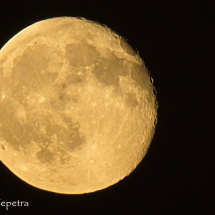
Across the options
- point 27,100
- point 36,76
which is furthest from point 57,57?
point 27,100

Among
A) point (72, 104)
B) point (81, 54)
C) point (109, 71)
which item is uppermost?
point (81, 54)

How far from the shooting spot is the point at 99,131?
4.59 meters

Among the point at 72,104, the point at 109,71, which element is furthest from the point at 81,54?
the point at 72,104

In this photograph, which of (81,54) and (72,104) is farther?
(81,54)

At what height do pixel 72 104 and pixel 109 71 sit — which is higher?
pixel 109 71

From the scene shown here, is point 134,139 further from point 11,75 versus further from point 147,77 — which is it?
point 11,75

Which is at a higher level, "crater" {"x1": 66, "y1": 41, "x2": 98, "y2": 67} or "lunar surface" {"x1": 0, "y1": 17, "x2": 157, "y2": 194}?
"crater" {"x1": 66, "y1": 41, "x2": 98, "y2": 67}

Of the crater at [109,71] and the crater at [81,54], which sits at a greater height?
the crater at [81,54]

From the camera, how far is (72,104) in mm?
4512

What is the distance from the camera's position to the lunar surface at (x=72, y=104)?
179 inches

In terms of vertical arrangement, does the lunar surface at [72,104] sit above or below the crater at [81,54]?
below

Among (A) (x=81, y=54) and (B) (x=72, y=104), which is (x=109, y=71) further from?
(B) (x=72, y=104)

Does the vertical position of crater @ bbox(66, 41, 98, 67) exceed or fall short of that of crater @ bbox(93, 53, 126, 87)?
it exceeds it

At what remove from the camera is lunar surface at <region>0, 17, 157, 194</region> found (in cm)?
455
